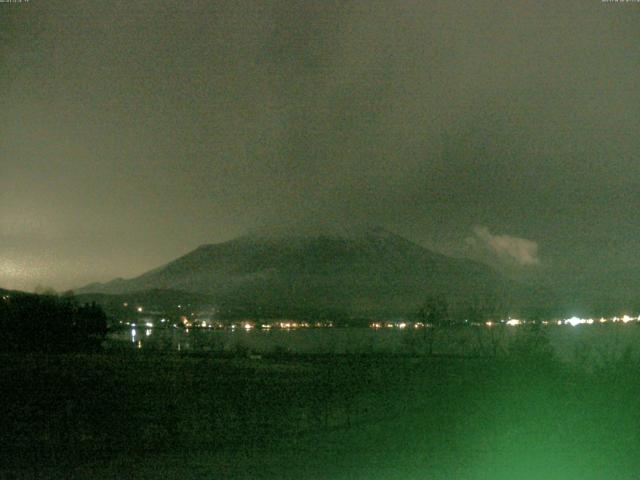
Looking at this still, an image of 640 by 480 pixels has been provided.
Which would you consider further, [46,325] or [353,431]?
[46,325]

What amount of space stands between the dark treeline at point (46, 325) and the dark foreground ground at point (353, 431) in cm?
2474

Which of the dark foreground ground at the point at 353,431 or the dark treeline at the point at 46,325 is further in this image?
the dark treeline at the point at 46,325

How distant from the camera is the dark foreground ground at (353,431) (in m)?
11.9

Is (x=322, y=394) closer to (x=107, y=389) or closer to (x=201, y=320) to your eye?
(x=107, y=389)

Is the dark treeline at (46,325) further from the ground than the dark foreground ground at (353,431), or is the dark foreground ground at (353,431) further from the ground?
the dark treeline at (46,325)

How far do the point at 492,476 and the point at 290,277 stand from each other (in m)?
159

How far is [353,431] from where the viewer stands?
602 inches

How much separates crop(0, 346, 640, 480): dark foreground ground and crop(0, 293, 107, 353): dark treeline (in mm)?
24735

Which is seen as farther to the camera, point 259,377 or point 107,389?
point 259,377

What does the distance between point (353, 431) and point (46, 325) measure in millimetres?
36110

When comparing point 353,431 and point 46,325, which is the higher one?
point 46,325

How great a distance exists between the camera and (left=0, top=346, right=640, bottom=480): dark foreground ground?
11.9 m

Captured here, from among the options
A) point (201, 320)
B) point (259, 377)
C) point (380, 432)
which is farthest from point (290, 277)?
point (380, 432)

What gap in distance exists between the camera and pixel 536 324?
23.9 meters
